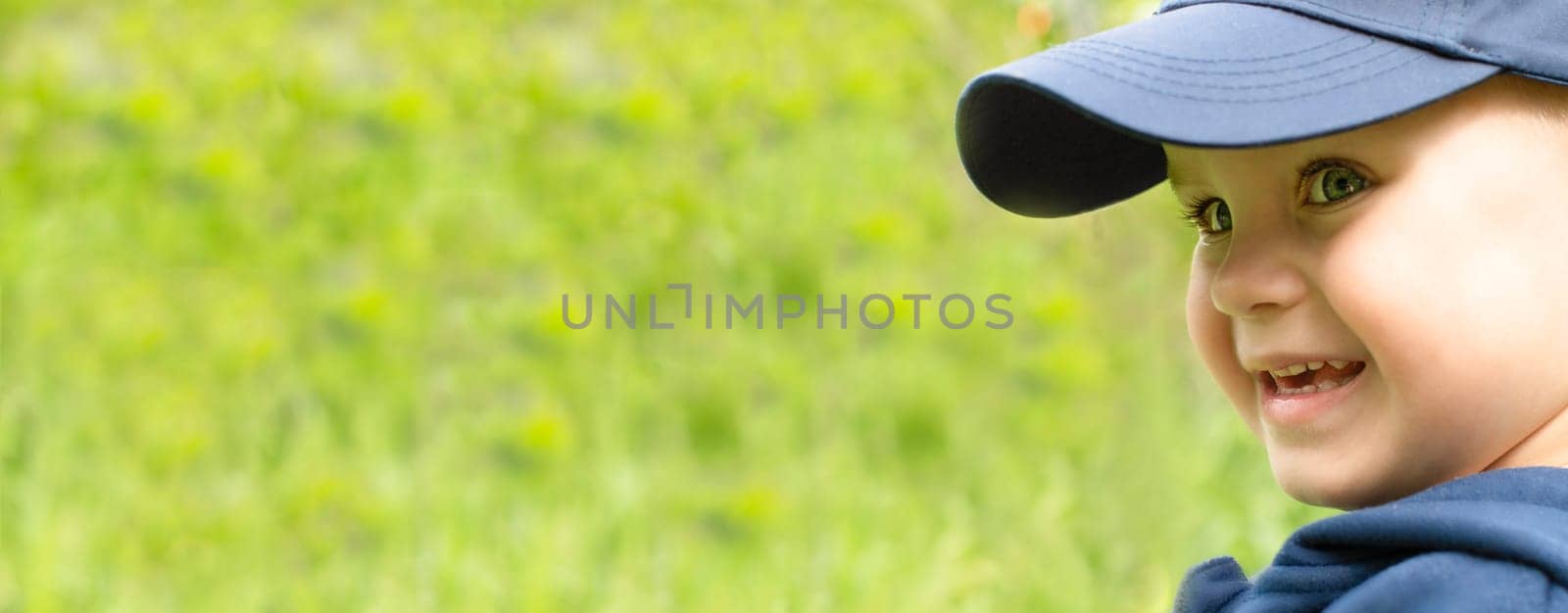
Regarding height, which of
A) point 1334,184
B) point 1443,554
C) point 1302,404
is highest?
point 1334,184

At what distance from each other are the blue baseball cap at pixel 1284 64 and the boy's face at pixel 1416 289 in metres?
0.03

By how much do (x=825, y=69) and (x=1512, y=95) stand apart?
117 inches

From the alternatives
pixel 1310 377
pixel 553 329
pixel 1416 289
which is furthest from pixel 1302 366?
pixel 553 329

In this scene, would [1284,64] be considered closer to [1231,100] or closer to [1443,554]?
[1231,100]

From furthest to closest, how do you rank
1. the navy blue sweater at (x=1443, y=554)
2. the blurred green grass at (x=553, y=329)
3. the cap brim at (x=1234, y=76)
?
1. the blurred green grass at (x=553, y=329)
2. the cap brim at (x=1234, y=76)
3. the navy blue sweater at (x=1443, y=554)

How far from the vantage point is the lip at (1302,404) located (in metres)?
1.03

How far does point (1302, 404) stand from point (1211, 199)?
179 mm

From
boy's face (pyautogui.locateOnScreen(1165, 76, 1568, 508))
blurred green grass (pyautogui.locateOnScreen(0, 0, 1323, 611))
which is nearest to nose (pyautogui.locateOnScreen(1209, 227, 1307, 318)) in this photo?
boy's face (pyautogui.locateOnScreen(1165, 76, 1568, 508))

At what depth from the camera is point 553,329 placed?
309cm

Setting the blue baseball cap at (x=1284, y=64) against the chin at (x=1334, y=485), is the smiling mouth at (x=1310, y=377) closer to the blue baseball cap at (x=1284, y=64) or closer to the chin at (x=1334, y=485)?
the chin at (x=1334, y=485)

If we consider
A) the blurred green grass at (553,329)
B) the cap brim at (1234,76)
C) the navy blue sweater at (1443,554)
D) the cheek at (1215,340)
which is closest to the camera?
the navy blue sweater at (1443,554)

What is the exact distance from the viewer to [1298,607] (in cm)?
100

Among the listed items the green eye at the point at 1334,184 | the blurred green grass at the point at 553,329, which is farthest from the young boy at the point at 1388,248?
the blurred green grass at the point at 553,329

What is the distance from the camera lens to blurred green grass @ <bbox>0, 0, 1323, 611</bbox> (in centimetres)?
262
